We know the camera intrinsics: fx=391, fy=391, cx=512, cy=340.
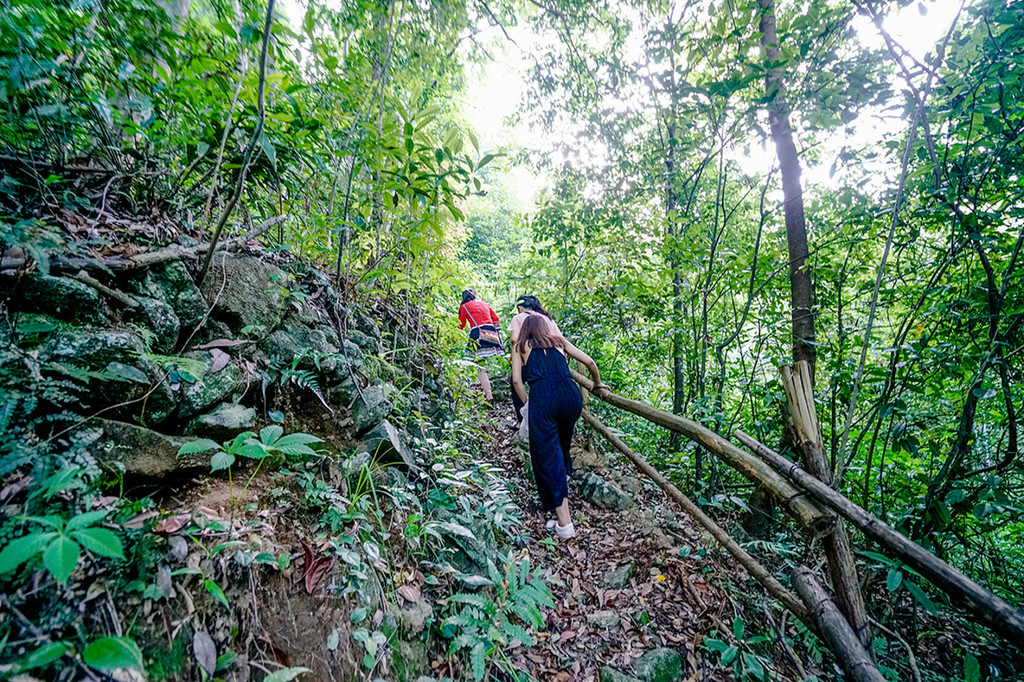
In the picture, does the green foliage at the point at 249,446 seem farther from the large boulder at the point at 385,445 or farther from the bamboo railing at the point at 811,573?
the bamboo railing at the point at 811,573

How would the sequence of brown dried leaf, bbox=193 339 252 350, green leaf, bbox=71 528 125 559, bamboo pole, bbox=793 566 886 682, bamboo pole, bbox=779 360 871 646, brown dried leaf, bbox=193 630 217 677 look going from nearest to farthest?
green leaf, bbox=71 528 125 559
brown dried leaf, bbox=193 630 217 677
bamboo pole, bbox=793 566 886 682
bamboo pole, bbox=779 360 871 646
brown dried leaf, bbox=193 339 252 350

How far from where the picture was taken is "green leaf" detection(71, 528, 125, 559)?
1104 millimetres

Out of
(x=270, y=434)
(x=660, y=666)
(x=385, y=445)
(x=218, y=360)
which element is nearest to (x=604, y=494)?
(x=660, y=666)

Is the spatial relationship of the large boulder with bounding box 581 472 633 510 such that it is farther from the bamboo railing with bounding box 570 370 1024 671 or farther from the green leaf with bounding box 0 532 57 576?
the green leaf with bounding box 0 532 57 576

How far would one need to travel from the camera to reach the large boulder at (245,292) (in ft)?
8.60

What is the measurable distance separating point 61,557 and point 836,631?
11.0 feet

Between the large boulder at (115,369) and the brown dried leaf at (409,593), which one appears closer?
the large boulder at (115,369)

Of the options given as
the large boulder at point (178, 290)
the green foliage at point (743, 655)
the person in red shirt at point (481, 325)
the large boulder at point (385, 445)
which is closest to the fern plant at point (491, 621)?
the large boulder at point (385, 445)

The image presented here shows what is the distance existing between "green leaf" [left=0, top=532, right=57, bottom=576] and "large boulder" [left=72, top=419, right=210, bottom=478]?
2.18 feet

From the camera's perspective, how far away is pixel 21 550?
3.39 ft

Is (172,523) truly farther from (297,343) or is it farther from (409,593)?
(297,343)

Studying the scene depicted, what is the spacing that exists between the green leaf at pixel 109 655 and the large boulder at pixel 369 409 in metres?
1.81

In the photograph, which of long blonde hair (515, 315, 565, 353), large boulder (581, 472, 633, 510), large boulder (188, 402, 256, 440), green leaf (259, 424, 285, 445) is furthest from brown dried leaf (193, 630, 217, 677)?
large boulder (581, 472, 633, 510)

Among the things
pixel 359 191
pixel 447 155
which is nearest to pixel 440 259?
pixel 359 191
